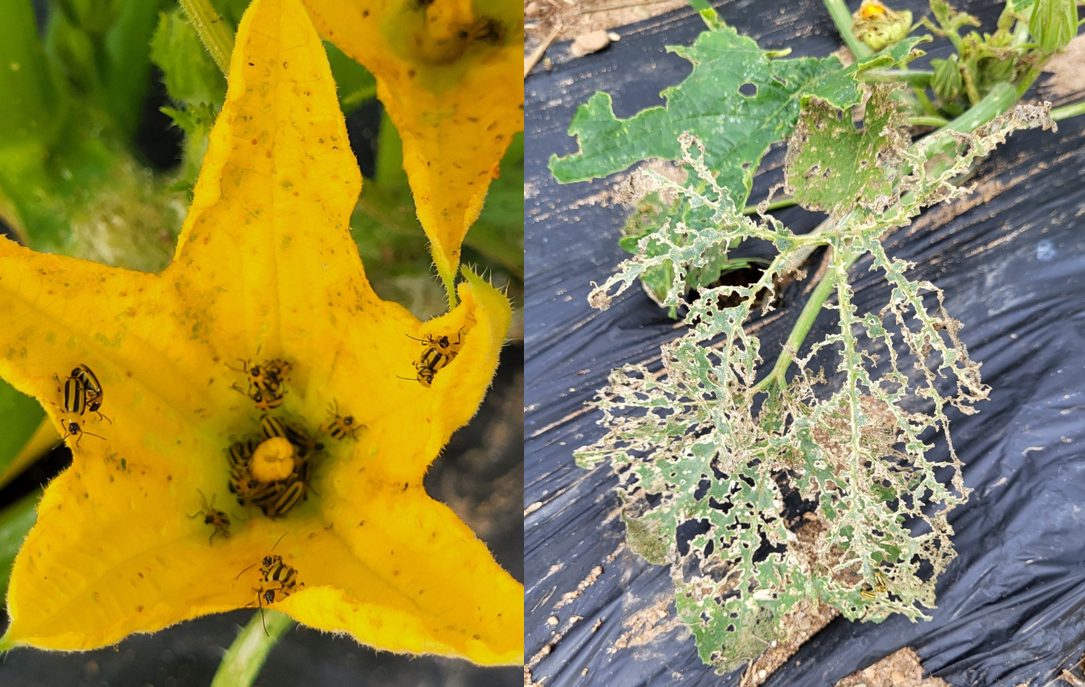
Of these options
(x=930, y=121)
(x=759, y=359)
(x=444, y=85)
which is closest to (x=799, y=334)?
(x=759, y=359)

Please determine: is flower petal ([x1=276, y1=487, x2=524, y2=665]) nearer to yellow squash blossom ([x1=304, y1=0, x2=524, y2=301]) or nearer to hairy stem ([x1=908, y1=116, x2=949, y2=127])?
yellow squash blossom ([x1=304, y1=0, x2=524, y2=301])

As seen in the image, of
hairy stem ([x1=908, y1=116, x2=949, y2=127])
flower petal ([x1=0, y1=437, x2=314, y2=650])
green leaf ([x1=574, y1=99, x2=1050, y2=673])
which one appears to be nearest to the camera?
flower petal ([x1=0, y1=437, x2=314, y2=650])

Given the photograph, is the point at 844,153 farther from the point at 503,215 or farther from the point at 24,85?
the point at 24,85

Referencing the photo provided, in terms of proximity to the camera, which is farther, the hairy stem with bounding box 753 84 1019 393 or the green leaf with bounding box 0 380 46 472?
the hairy stem with bounding box 753 84 1019 393

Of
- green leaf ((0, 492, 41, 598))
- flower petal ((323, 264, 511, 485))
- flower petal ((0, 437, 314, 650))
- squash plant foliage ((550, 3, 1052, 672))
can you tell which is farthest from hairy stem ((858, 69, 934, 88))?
green leaf ((0, 492, 41, 598))

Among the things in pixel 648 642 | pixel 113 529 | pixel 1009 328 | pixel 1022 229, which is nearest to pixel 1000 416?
pixel 1009 328

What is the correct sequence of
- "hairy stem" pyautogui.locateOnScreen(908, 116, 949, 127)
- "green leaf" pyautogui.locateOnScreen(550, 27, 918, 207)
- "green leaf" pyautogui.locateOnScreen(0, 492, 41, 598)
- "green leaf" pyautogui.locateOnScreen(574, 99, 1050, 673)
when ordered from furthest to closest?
"hairy stem" pyautogui.locateOnScreen(908, 116, 949, 127) < "green leaf" pyautogui.locateOnScreen(550, 27, 918, 207) < "green leaf" pyautogui.locateOnScreen(574, 99, 1050, 673) < "green leaf" pyautogui.locateOnScreen(0, 492, 41, 598)
